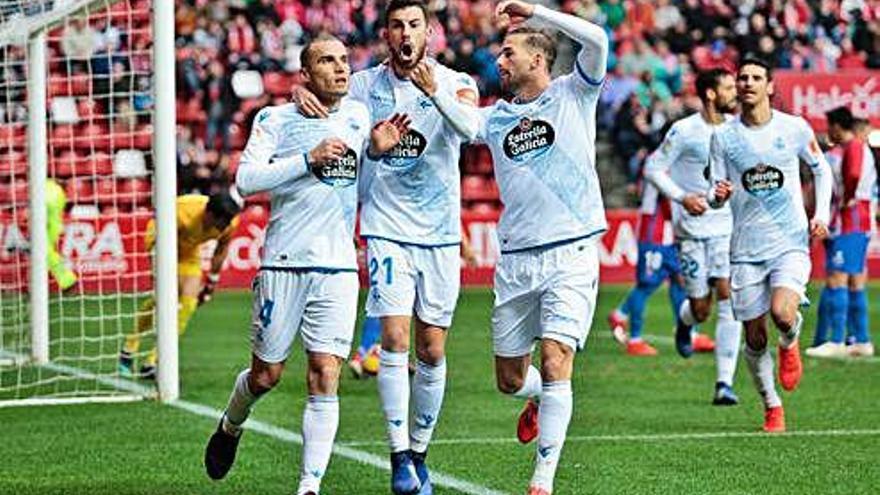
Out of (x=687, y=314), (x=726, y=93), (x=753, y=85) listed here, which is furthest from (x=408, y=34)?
(x=687, y=314)

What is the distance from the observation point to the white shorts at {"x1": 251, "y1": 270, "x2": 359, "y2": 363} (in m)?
9.28

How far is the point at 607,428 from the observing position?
12508 millimetres

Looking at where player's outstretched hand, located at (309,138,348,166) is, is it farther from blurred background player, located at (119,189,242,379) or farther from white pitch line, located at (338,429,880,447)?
blurred background player, located at (119,189,242,379)

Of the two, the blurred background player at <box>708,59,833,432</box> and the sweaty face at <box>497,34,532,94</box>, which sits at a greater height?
the sweaty face at <box>497,34,532,94</box>

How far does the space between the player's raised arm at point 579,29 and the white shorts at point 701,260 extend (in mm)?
6838

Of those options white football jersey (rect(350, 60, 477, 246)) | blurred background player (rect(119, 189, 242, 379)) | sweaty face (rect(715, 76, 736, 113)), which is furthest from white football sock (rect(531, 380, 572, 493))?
blurred background player (rect(119, 189, 242, 379))

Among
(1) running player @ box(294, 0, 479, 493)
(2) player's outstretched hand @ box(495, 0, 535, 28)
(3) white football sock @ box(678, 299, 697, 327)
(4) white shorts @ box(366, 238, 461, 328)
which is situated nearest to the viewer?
(2) player's outstretched hand @ box(495, 0, 535, 28)

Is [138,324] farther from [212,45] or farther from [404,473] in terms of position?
[212,45]

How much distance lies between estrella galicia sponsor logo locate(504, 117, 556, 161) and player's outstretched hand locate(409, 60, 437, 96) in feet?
1.52

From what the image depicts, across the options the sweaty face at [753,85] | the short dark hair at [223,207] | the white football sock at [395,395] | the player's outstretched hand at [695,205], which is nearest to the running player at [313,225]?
the white football sock at [395,395]

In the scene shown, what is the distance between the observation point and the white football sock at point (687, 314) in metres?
16.6

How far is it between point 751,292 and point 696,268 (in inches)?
151

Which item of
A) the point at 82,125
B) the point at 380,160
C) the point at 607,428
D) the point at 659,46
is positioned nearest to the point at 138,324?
the point at 607,428

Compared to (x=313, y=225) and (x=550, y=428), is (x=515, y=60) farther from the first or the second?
(x=550, y=428)
